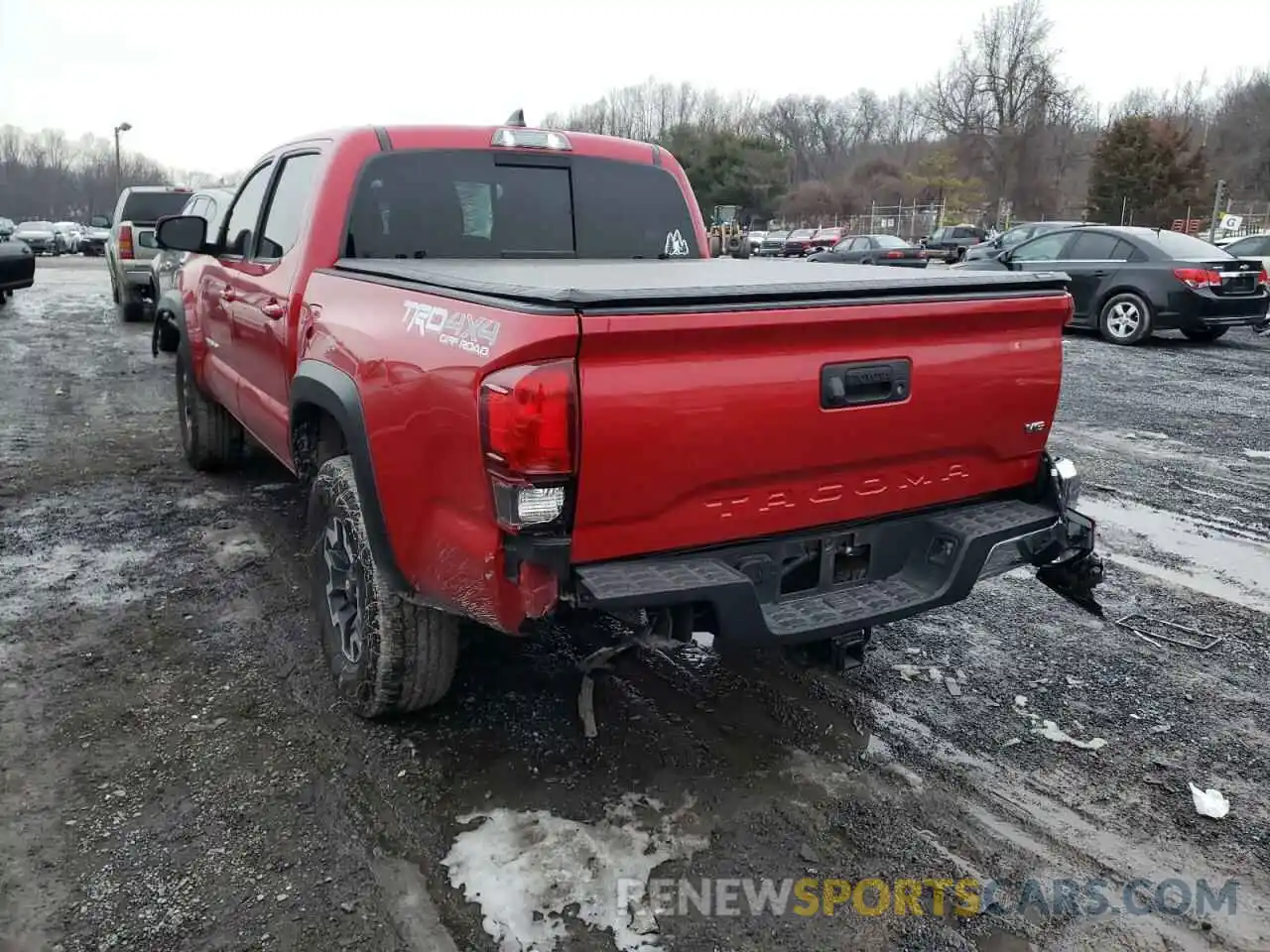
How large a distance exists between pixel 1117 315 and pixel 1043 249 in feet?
5.26

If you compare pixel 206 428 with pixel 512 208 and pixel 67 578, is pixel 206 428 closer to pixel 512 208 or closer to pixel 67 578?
pixel 67 578

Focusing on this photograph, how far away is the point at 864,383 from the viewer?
113 inches

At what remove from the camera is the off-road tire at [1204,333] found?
12.3 meters

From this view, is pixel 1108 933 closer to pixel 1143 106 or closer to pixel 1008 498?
pixel 1008 498

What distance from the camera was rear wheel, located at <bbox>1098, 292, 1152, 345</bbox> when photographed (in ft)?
40.7

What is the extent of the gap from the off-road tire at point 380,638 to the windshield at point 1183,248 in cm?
1201

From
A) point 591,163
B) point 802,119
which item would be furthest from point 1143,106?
point 591,163

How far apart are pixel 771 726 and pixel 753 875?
0.80 metres

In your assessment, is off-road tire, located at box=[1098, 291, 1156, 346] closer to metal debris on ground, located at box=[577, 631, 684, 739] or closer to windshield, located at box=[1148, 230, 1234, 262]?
windshield, located at box=[1148, 230, 1234, 262]

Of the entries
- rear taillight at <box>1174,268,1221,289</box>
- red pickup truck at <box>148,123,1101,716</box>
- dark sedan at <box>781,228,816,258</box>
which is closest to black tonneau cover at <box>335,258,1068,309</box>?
red pickup truck at <box>148,123,1101,716</box>

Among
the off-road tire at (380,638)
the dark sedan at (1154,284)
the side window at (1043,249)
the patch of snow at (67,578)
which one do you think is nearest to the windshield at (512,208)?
the off-road tire at (380,638)

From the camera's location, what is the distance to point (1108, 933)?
248 centimetres

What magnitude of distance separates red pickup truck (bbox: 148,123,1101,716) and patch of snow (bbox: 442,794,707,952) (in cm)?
63

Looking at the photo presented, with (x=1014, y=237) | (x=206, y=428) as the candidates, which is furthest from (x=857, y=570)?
(x=1014, y=237)
